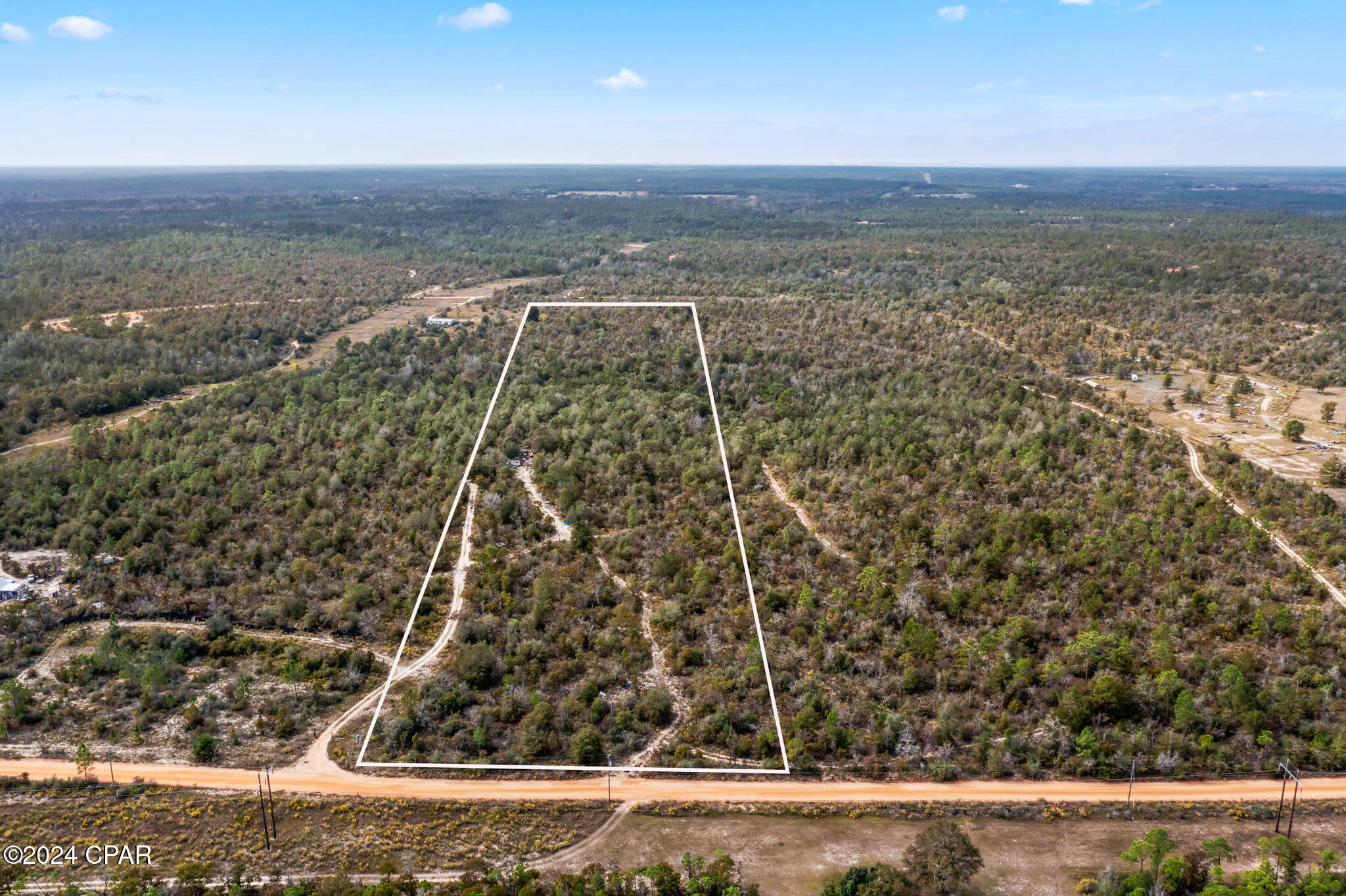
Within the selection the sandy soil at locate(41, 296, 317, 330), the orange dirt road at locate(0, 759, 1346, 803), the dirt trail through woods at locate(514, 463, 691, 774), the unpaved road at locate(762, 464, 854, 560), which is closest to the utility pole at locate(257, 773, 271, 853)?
the orange dirt road at locate(0, 759, 1346, 803)

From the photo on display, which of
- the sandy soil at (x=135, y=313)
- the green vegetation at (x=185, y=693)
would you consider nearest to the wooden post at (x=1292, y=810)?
the green vegetation at (x=185, y=693)

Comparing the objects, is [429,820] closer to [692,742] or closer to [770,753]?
[692,742]

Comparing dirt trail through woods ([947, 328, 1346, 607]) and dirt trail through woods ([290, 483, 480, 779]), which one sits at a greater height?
dirt trail through woods ([947, 328, 1346, 607])

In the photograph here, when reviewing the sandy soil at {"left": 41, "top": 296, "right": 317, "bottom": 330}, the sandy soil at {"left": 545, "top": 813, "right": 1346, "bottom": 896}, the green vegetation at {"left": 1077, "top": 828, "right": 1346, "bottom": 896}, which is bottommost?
the sandy soil at {"left": 545, "top": 813, "right": 1346, "bottom": 896}

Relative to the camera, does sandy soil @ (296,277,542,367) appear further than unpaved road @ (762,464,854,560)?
Yes

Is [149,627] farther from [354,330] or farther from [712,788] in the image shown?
[354,330]

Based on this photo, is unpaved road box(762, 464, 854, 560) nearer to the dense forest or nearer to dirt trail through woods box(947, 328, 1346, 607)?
the dense forest
